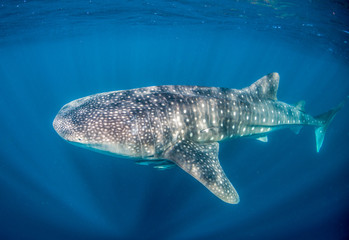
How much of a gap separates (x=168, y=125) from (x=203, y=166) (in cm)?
113

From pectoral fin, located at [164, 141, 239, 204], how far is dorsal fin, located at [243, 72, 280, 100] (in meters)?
2.49

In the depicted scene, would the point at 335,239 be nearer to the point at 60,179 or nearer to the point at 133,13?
the point at 60,179

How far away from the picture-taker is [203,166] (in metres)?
4.12

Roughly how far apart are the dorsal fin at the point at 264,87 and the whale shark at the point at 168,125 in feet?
1.17

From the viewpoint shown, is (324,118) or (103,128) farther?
(324,118)

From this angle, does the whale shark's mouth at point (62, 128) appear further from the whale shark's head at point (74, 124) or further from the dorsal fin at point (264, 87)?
the dorsal fin at point (264, 87)

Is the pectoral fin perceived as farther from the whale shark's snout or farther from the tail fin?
the tail fin

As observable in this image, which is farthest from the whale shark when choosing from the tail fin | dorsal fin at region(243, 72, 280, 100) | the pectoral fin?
the tail fin

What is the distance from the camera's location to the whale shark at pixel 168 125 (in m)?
3.90

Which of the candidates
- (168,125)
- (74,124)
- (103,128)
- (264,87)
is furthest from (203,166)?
(264,87)

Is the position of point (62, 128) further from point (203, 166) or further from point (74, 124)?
point (203, 166)

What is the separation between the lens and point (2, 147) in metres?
14.3

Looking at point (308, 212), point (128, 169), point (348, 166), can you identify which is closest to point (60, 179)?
point (128, 169)

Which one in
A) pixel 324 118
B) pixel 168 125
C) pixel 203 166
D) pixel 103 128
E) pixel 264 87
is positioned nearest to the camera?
pixel 103 128
